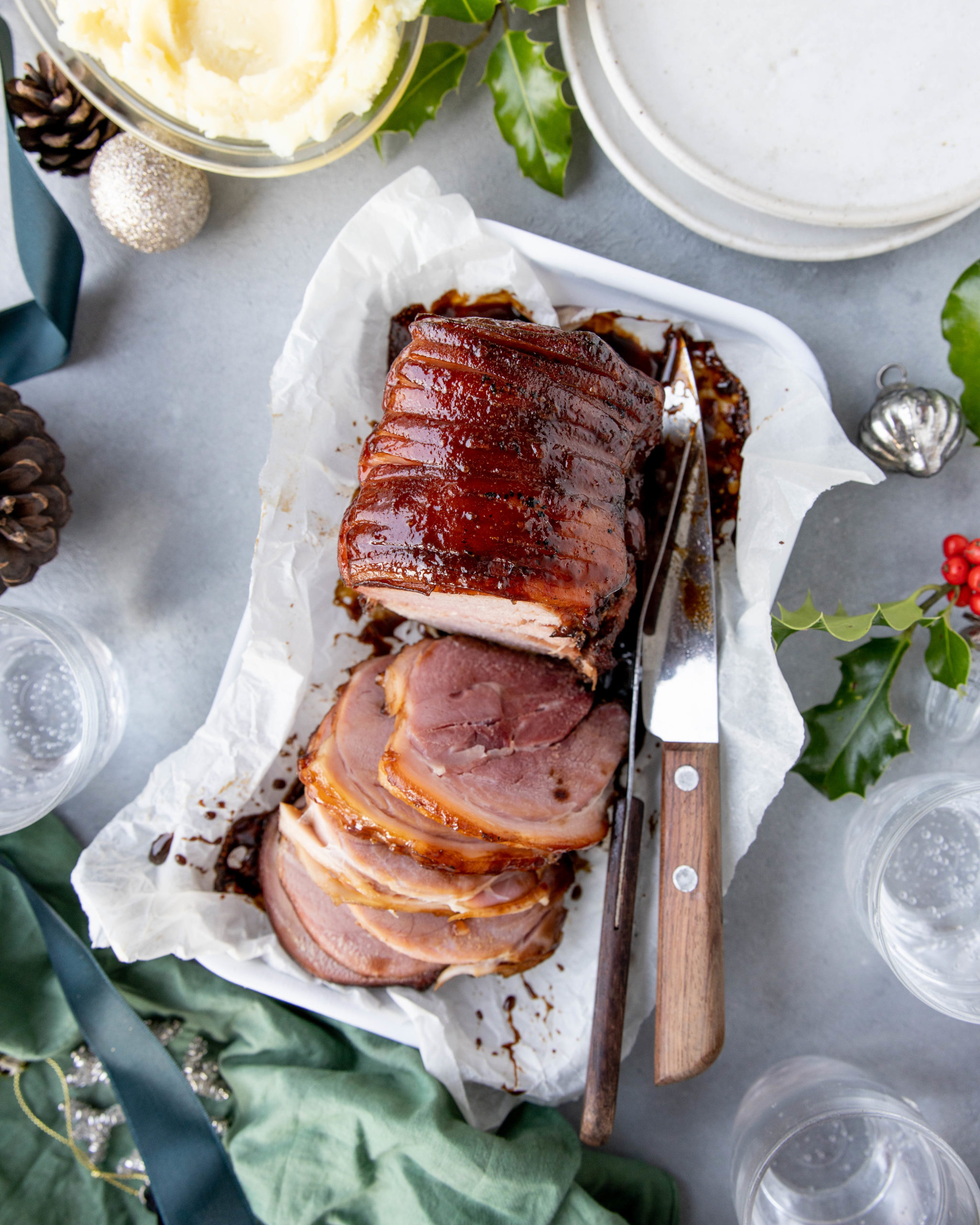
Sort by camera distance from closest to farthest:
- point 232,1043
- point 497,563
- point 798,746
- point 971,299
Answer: point 497,563
point 798,746
point 971,299
point 232,1043

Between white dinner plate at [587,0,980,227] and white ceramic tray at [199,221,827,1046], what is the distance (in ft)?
0.74

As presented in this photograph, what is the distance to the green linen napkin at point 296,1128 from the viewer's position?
1952 millimetres

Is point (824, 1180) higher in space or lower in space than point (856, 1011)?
lower

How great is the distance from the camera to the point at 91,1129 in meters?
2.15

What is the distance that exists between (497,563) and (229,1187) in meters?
1.69

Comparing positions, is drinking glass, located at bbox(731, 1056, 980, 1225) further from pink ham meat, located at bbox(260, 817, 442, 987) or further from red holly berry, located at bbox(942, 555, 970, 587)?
red holly berry, located at bbox(942, 555, 970, 587)

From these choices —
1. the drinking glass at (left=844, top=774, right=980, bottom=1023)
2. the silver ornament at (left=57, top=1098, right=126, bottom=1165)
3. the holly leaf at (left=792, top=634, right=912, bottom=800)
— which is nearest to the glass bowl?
the holly leaf at (left=792, top=634, right=912, bottom=800)

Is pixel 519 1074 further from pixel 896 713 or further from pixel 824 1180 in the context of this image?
pixel 896 713

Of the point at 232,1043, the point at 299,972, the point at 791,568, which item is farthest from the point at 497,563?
the point at 232,1043

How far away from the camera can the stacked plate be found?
5.88ft

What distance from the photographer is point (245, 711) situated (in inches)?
79.8

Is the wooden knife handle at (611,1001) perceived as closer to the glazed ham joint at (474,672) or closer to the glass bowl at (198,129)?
the glazed ham joint at (474,672)

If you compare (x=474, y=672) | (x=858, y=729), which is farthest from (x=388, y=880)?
(x=858, y=729)

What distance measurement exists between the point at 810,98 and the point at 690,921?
1767 millimetres
